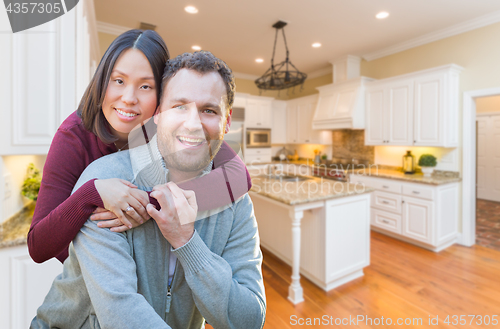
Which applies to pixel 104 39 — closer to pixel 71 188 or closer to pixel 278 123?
pixel 71 188

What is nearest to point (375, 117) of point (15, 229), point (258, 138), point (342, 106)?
point (342, 106)

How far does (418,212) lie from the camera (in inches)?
130

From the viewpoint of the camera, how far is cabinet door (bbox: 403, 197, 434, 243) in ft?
10.4

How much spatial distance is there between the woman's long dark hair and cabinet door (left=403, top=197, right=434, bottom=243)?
11.9 ft

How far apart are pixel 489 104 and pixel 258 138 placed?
5.35 meters

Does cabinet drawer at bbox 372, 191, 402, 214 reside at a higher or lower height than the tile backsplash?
lower

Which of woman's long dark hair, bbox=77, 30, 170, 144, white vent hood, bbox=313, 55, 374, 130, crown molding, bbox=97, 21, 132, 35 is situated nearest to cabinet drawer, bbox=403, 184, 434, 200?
white vent hood, bbox=313, 55, 374, 130

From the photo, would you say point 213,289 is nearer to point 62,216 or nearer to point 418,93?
point 62,216

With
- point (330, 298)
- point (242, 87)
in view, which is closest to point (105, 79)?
point (330, 298)

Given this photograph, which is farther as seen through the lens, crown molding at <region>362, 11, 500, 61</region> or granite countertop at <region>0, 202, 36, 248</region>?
crown molding at <region>362, 11, 500, 61</region>

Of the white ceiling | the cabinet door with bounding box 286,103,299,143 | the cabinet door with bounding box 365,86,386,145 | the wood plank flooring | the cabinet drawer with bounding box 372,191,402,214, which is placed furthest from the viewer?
the cabinet door with bounding box 286,103,299,143

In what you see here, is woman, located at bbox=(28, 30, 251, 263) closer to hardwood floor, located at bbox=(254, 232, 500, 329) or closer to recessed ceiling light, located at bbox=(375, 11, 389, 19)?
hardwood floor, located at bbox=(254, 232, 500, 329)

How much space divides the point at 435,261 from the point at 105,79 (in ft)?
12.1

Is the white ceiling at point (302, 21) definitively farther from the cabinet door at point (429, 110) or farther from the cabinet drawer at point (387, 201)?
the cabinet drawer at point (387, 201)
